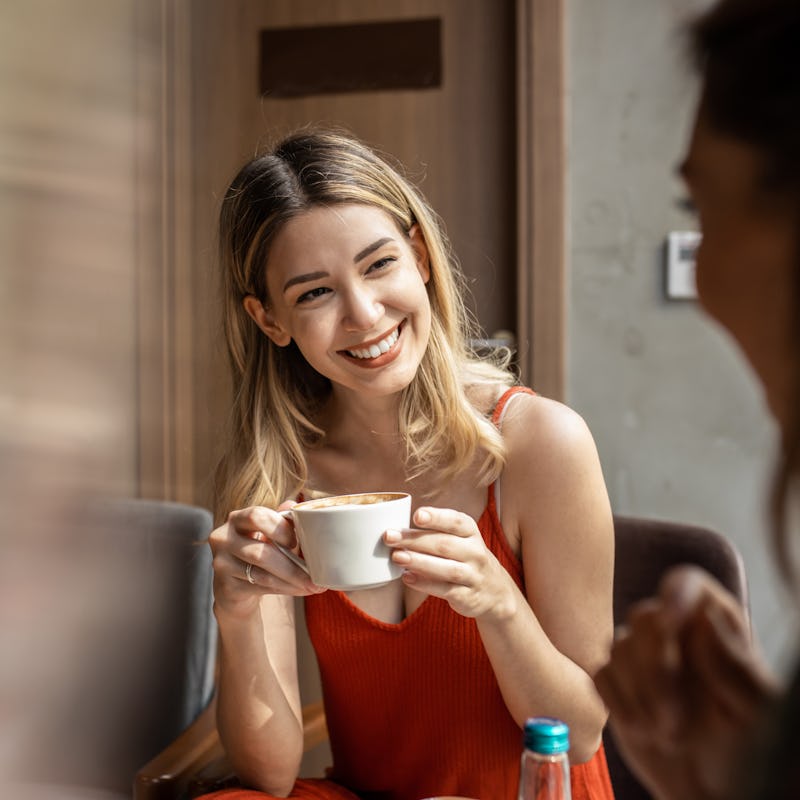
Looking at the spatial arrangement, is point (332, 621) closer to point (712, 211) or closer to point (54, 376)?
point (54, 376)

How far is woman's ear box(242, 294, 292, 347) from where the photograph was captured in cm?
130

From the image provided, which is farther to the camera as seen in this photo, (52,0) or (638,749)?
(52,0)

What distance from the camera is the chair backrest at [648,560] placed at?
1346 millimetres

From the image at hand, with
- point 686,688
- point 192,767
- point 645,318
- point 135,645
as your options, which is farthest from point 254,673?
point 645,318

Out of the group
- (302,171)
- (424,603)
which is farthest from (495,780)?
(302,171)

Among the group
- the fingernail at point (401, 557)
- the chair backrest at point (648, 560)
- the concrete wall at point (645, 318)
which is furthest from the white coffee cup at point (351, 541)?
the concrete wall at point (645, 318)

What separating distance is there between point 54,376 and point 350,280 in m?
0.73

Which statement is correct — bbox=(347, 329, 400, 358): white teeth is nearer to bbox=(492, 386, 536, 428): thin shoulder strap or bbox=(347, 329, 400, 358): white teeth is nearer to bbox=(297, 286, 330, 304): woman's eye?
bbox=(297, 286, 330, 304): woman's eye

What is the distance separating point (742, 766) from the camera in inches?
11.2

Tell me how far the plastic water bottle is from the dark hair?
0.35 m

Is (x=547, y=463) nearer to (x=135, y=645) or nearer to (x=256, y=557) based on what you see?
(x=256, y=557)

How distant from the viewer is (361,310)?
1.13 meters

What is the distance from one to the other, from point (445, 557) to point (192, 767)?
1.95ft

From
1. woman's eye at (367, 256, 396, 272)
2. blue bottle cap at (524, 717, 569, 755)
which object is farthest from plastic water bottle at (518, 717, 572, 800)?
woman's eye at (367, 256, 396, 272)
